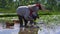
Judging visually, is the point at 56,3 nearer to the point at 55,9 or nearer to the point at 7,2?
the point at 55,9

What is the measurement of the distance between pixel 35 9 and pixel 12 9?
337 centimetres

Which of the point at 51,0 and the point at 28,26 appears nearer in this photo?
the point at 28,26

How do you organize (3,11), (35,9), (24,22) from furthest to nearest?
(3,11) < (24,22) < (35,9)

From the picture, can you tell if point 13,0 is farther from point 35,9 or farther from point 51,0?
point 35,9

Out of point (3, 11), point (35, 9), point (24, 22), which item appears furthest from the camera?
point (3, 11)

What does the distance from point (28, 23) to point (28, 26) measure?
19 centimetres

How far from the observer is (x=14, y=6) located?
7188 millimetres

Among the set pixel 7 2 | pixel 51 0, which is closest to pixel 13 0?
pixel 7 2

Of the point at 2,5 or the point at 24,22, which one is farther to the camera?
the point at 2,5

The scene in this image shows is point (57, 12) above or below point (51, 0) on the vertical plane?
below

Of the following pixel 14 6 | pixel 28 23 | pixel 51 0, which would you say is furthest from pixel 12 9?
pixel 28 23

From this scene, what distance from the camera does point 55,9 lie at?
7320 mm

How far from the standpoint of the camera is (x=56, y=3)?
7.41 meters

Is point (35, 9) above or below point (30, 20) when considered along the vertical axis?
above
